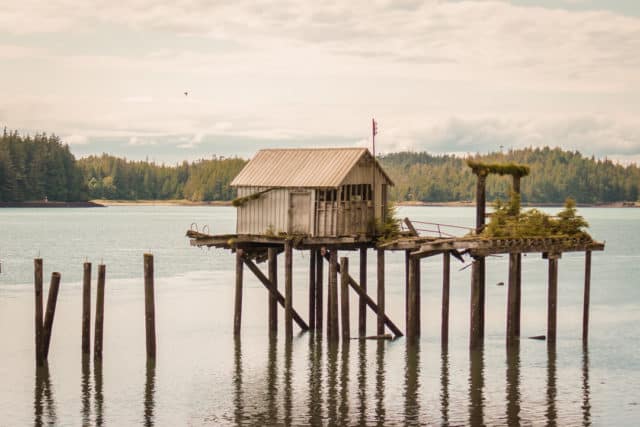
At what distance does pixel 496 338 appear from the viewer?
176 ft

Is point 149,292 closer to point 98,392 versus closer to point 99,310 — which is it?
point 99,310

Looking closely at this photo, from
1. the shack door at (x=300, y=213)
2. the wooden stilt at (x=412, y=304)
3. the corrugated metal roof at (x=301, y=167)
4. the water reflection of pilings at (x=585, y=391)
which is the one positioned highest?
the corrugated metal roof at (x=301, y=167)

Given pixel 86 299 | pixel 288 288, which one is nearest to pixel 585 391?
pixel 288 288

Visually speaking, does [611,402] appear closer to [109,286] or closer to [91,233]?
[109,286]

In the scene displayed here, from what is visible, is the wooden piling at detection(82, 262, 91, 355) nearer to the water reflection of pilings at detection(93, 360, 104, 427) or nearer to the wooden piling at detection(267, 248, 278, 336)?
the water reflection of pilings at detection(93, 360, 104, 427)

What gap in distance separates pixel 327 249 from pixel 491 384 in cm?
1107

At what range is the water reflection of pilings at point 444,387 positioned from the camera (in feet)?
120

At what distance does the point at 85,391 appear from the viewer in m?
40.1

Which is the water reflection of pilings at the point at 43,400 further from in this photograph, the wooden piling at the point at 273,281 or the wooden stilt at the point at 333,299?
the wooden stilt at the point at 333,299

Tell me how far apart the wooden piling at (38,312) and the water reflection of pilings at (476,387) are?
1708 centimetres

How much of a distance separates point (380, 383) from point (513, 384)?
5249mm

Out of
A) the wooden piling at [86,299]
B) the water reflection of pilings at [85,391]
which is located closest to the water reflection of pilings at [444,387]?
the water reflection of pilings at [85,391]

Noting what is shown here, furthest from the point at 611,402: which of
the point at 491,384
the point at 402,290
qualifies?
the point at 402,290

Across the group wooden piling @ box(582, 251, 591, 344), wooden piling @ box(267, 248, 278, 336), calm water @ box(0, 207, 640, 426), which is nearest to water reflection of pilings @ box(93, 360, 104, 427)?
calm water @ box(0, 207, 640, 426)
